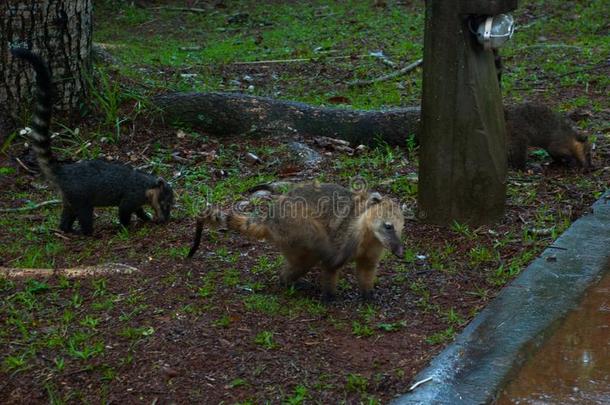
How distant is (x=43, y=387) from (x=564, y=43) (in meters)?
10.2

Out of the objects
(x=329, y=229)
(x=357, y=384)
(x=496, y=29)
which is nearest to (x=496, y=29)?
(x=496, y=29)

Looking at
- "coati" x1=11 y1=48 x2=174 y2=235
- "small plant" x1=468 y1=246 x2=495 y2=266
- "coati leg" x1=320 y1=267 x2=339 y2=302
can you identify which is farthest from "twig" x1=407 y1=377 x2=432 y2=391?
"coati" x1=11 y1=48 x2=174 y2=235

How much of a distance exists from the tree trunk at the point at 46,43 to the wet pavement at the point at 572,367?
511 centimetres

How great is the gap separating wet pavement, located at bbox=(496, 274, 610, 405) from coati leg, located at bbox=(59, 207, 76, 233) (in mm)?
3624

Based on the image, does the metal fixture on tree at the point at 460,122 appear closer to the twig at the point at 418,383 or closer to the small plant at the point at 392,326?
the small plant at the point at 392,326

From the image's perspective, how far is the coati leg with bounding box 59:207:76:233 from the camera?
6418 millimetres

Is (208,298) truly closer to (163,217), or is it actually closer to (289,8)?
(163,217)

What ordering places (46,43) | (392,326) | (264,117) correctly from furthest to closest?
1. (264,117)
2. (46,43)
3. (392,326)

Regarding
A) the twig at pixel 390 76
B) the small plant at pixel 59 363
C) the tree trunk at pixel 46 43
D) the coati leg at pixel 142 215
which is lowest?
the coati leg at pixel 142 215

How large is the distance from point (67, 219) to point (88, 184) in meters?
→ 0.30

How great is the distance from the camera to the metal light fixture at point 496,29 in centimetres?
580

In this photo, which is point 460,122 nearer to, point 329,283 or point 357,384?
point 329,283

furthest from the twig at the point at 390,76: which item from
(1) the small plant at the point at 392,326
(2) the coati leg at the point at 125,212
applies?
(1) the small plant at the point at 392,326

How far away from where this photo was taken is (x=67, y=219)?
644 cm
